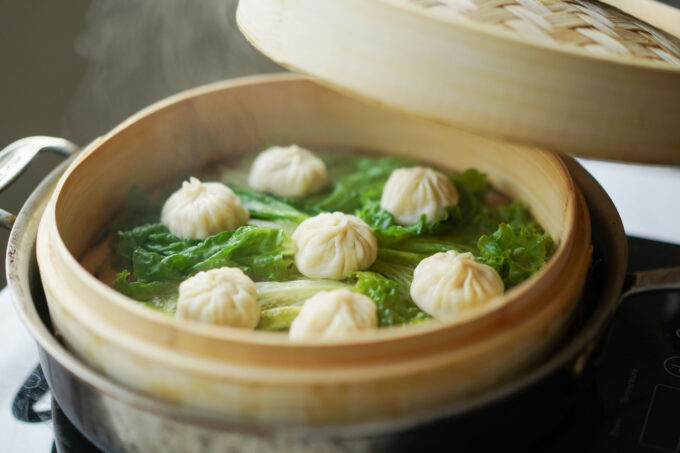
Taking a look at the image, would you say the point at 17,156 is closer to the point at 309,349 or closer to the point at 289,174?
the point at 289,174

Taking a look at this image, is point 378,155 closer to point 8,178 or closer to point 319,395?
point 8,178

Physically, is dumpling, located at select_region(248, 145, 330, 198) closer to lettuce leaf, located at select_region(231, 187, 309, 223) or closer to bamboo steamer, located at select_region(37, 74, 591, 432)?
lettuce leaf, located at select_region(231, 187, 309, 223)

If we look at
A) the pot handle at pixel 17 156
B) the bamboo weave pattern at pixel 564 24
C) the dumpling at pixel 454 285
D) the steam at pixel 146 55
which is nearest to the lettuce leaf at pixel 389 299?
the dumpling at pixel 454 285

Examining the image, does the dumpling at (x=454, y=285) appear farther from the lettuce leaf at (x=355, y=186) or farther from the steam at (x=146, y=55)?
the steam at (x=146, y=55)

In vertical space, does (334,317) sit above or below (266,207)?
above

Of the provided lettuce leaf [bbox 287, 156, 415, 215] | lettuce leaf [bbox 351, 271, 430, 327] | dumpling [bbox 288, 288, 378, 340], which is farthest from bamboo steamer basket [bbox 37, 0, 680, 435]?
lettuce leaf [bbox 287, 156, 415, 215]

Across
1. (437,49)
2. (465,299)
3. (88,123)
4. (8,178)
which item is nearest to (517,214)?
(465,299)

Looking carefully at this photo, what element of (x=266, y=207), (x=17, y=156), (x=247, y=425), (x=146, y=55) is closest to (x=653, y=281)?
(x=247, y=425)
